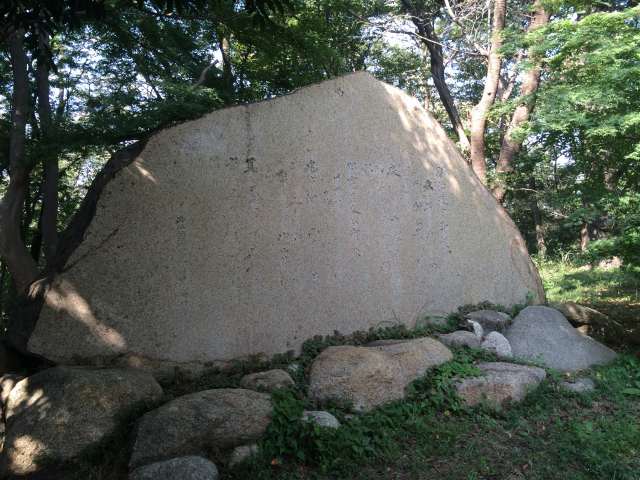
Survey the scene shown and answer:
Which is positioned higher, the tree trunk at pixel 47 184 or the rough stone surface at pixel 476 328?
the tree trunk at pixel 47 184

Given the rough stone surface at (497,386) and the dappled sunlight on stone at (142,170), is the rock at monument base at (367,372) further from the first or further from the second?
the dappled sunlight on stone at (142,170)

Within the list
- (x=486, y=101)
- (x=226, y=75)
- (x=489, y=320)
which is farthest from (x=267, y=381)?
(x=486, y=101)

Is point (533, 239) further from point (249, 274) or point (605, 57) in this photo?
point (249, 274)

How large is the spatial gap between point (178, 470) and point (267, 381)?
1.17m

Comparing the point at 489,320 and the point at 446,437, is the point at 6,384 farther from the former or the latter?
the point at 489,320

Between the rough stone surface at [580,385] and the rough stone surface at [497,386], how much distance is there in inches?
16.9

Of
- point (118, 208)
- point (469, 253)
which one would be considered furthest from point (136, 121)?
point (469, 253)

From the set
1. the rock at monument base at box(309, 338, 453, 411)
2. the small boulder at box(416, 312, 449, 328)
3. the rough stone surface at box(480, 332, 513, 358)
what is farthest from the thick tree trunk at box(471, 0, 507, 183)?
the rock at monument base at box(309, 338, 453, 411)

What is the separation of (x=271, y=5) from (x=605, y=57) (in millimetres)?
4591

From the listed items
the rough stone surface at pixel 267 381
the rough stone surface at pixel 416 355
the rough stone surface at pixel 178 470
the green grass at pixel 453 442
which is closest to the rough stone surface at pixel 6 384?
the rough stone surface at pixel 178 470

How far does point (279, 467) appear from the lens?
3623 millimetres

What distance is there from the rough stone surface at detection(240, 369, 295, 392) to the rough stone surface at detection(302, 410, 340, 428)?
37cm

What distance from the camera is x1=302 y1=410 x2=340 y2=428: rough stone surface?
3.89m

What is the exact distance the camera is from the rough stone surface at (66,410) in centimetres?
360
